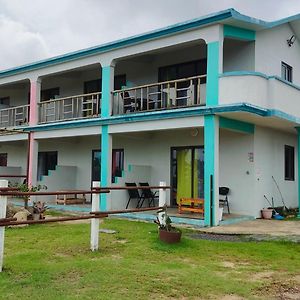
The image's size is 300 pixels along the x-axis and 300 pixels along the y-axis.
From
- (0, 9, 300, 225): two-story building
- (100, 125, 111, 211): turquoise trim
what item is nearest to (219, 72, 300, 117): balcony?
(0, 9, 300, 225): two-story building

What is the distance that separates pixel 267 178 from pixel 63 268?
10.7 meters

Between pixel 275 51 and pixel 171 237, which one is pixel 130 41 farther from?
pixel 171 237

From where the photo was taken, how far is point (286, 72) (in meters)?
17.0

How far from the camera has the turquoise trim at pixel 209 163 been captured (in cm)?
1234

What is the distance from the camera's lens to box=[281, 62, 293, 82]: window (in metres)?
16.7

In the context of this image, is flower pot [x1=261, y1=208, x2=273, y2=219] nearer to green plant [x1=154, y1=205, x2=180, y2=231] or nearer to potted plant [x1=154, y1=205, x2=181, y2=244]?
green plant [x1=154, y1=205, x2=180, y2=231]

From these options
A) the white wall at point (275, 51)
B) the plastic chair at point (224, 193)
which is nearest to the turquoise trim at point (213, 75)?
the white wall at point (275, 51)

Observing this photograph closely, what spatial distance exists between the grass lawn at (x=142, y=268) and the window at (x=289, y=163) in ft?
26.7

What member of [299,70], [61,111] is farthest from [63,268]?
[299,70]

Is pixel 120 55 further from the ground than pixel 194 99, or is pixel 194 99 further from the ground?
pixel 120 55

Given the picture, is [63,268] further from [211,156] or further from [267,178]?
[267,178]

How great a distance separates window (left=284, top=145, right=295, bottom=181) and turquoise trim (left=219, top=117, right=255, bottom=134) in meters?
3.28

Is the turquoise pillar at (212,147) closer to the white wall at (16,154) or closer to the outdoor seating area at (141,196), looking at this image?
the outdoor seating area at (141,196)

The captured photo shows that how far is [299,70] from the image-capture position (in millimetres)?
18078
